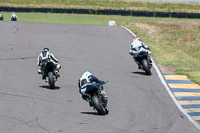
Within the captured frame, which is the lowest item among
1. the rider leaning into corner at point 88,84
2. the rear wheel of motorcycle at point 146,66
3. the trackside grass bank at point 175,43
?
the trackside grass bank at point 175,43

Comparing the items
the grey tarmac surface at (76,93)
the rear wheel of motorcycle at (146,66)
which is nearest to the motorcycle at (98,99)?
the grey tarmac surface at (76,93)

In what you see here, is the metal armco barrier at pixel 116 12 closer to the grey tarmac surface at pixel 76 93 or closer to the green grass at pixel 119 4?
the green grass at pixel 119 4

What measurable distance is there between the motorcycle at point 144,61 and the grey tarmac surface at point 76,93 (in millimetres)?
344

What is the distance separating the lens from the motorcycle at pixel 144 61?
2081cm

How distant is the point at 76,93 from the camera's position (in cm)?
1656

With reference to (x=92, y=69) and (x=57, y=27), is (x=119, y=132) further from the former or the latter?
(x=57, y=27)

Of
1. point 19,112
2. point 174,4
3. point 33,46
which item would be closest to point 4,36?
point 33,46

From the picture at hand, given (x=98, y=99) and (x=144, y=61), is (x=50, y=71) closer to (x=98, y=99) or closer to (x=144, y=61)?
(x=98, y=99)

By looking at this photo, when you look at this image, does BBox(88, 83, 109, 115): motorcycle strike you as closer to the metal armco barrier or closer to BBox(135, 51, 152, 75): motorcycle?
BBox(135, 51, 152, 75): motorcycle

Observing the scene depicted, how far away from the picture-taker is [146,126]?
1265cm

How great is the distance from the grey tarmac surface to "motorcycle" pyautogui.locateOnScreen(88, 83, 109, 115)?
0.21m

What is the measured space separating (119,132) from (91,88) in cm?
221

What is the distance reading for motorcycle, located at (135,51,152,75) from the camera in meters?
20.8

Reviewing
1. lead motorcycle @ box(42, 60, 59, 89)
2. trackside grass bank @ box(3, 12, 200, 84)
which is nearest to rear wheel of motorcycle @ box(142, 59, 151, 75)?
trackside grass bank @ box(3, 12, 200, 84)
